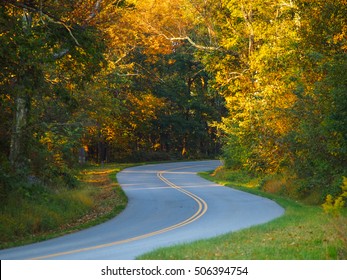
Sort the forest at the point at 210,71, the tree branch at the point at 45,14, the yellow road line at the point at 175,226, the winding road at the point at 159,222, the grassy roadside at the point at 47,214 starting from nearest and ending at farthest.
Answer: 1. the yellow road line at the point at 175,226
2. the winding road at the point at 159,222
3. the tree branch at the point at 45,14
4. the forest at the point at 210,71
5. the grassy roadside at the point at 47,214

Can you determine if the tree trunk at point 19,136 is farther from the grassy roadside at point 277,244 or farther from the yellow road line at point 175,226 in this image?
the grassy roadside at point 277,244

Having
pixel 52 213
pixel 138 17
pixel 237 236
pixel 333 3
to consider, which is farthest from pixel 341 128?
pixel 138 17

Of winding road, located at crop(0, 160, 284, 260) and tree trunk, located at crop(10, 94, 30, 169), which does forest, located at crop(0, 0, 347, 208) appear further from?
winding road, located at crop(0, 160, 284, 260)

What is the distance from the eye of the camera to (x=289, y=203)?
24.9 meters

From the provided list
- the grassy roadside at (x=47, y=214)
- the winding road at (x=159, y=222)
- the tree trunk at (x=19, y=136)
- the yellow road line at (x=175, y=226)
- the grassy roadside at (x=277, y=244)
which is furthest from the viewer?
the tree trunk at (x=19, y=136)

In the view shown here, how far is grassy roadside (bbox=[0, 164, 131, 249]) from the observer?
1739 cm

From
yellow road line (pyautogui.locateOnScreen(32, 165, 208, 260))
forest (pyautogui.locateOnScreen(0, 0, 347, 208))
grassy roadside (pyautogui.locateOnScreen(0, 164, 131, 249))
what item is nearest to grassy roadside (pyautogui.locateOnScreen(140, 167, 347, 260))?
yellow road line (pyautogui.locateOnScreen(32, 165, 208, 260))

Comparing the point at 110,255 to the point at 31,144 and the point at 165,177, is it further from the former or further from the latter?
the point at 165,177

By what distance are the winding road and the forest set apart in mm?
2995

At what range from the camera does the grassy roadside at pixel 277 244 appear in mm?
10500

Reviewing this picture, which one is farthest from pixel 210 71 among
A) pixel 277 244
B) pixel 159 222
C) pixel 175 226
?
pixel 277 244

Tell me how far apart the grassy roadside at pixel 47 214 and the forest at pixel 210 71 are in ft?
2.43

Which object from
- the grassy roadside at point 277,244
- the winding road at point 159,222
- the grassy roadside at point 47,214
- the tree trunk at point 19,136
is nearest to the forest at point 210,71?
the tree trunk at point 19,136
